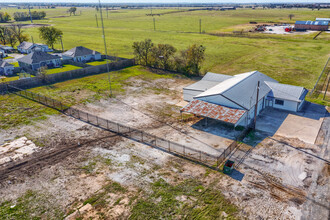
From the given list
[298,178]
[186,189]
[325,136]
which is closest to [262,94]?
[325,136]

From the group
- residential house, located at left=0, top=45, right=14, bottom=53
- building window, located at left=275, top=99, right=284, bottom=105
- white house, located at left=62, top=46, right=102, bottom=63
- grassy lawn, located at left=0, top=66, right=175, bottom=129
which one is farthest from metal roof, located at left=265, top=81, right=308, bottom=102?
residential house, located at left=0, top=45, right=14, bottom=53

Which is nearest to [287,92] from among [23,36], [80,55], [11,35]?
[80,55]

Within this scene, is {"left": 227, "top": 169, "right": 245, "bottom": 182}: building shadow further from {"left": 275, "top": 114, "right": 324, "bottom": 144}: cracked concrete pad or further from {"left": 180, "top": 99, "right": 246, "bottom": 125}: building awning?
{"left": 275, "top": 114, "right": 324, "bottom": 144}: cracked concrete pad

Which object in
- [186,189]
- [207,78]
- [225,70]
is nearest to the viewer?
[186,189]

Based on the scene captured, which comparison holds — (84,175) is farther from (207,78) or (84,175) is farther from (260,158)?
(207,78)

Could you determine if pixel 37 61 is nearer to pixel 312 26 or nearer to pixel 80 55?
pixel 80 55

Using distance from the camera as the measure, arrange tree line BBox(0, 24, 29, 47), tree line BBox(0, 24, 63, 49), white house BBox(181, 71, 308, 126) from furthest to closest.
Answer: tree line BBox(0, 24, 29, 47) < tree line BBox(0, 24, 63, 49) < white house BBox(181, 71, 308, 126)

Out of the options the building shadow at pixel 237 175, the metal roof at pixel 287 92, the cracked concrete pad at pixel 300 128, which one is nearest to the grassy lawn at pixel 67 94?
the metal roof at pixel 287 92
